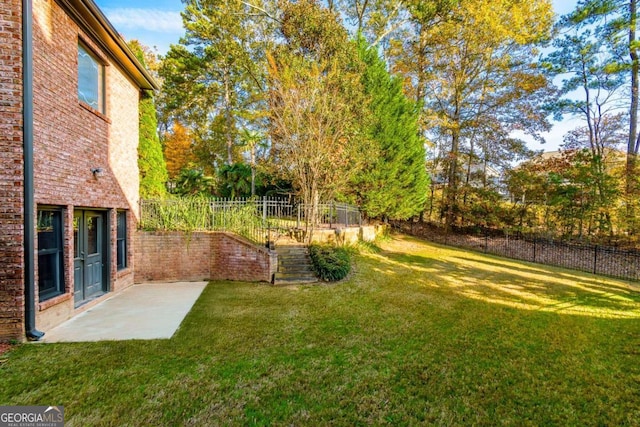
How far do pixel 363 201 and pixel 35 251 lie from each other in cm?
1233

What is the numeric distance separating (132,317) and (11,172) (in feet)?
9.69

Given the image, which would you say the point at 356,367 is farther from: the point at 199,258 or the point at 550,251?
the point at 550,251

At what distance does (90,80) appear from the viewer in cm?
615

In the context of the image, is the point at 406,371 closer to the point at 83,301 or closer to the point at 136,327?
the point at 136,327

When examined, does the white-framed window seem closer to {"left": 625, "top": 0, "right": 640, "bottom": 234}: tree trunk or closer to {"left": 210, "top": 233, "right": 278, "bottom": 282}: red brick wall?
{"left": 210, "top": 233, "right": 278, "bottom": 282}: red brick wall

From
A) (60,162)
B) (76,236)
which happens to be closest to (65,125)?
(60,162)

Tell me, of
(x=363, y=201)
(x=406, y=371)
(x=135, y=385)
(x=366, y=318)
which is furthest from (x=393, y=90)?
(x=135, y=385)

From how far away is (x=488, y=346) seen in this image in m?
4.24

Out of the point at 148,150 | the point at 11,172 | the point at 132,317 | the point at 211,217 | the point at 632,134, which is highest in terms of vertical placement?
the point at 632,134

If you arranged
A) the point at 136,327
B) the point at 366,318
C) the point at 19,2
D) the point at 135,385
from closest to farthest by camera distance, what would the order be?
the point at 135,385 < the point at 19,2 < the point at 136,327 < the point at 366,318

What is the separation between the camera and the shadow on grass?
6.23 meters

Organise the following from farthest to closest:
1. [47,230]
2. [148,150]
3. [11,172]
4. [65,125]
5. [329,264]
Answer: [148,150] < [329,264] < [65,125] < [47,230] < [11,172]

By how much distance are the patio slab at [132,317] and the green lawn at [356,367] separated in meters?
0.28

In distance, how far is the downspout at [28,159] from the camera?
A: 13.6 feet
